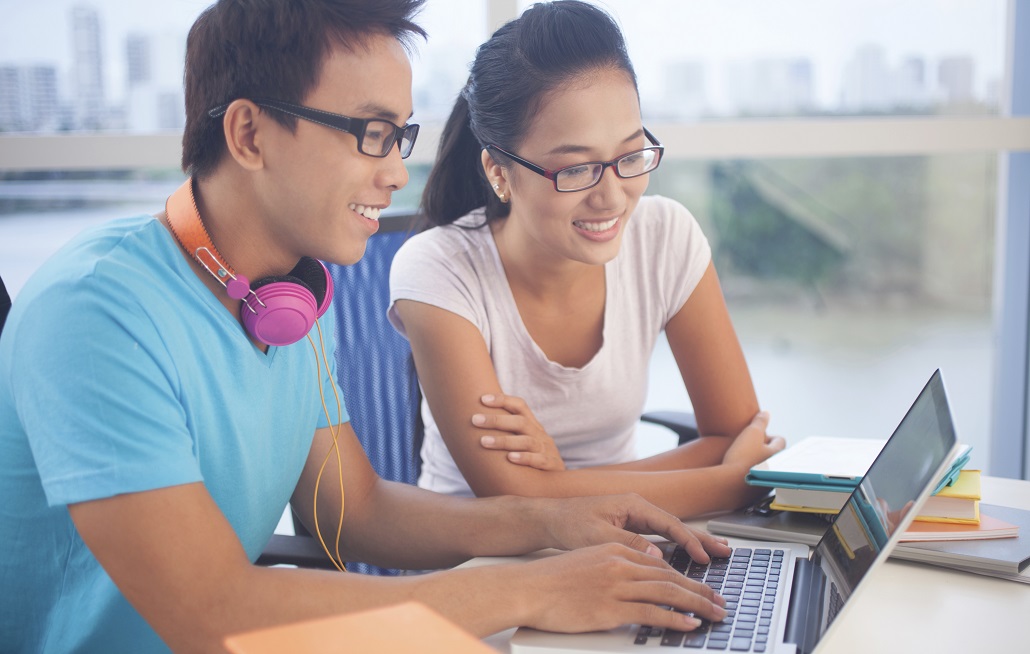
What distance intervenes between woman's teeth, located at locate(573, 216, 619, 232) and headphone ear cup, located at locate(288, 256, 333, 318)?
49 centimetres

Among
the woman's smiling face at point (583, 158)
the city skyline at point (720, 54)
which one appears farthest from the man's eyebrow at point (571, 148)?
the city skyline at point (720, 54)

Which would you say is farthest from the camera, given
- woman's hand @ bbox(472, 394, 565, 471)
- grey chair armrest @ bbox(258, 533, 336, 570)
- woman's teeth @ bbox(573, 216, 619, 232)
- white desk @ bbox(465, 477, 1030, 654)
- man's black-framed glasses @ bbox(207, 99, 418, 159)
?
woman's teeth @ bbox(573, 216, 619, 232)

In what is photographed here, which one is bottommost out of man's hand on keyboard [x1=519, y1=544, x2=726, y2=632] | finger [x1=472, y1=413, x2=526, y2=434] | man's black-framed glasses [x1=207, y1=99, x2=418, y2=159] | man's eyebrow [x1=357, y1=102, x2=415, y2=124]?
man's hand on keyboard [x1=519, y1=544, x2=726, y2=632]

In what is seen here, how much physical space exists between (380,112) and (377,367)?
701mm

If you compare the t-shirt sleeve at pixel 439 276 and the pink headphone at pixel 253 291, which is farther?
the t-shirt sleeve at pixel 439 276

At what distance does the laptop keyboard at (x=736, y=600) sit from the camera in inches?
34.5

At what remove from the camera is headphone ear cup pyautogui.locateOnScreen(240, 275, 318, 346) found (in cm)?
107

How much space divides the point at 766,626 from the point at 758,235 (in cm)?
212

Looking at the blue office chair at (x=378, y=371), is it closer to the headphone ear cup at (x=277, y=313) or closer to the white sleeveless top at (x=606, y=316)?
the white sleeveless top at (x=606, y=316)

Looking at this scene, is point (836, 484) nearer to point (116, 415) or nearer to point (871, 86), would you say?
point (116, 415)

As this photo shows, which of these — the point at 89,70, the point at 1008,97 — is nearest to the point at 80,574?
the point at 89,70

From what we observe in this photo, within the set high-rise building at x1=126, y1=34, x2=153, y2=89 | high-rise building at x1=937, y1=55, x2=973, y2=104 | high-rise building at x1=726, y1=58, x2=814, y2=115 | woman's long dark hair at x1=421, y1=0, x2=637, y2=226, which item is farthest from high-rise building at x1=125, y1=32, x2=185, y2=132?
high-rise building at x1=937, y1=55, x2=973, y2=104

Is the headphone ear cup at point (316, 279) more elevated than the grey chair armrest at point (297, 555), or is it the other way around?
the headphone ear cup at point (316, 279)

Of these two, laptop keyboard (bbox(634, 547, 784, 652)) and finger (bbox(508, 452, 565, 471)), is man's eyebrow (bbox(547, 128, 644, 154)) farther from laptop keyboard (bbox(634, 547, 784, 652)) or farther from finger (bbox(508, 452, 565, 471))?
laptop keyboard (bbox(634, 547, 784, 652))
